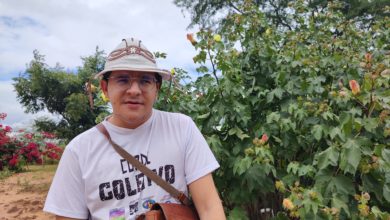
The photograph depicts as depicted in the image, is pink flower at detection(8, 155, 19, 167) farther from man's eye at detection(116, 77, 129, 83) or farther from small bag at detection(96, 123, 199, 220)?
man's eye at detection(116, 77, 129, 83)

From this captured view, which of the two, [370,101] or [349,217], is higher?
[370,101]

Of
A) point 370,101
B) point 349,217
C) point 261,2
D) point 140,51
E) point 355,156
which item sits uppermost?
point 261,2

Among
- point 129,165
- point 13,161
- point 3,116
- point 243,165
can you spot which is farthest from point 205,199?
point 3,116

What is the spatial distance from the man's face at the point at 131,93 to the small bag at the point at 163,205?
0.14m

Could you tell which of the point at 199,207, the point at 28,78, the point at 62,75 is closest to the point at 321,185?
the point at 199,207

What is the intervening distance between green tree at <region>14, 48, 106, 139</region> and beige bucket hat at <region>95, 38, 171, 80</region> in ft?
47.9

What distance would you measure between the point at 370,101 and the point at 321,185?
52cm

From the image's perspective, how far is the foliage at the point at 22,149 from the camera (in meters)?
9.41

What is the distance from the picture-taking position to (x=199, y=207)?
1.60m

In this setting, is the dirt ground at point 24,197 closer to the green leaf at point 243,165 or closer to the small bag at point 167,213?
the green leaf at point 243,165

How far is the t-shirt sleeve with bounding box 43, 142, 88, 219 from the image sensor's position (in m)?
1.58

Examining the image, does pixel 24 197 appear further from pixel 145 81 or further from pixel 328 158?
pixel 328 158

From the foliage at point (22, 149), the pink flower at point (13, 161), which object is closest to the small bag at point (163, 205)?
the pink flower at point (13, 161)

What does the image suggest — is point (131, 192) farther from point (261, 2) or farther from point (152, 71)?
point (261, 2)
